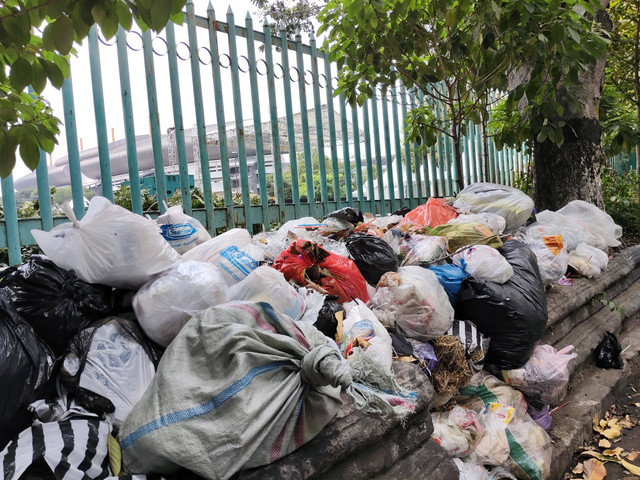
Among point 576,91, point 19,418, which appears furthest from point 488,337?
point 576,91

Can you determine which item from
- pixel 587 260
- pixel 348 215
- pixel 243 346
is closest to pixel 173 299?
pixel 243 346

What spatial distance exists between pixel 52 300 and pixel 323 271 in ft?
4.16

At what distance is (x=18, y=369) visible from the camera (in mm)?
1384

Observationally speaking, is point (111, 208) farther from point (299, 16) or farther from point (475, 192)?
point (299, 16)

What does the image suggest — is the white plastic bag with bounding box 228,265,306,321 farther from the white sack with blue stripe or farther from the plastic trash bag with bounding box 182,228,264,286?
the white sack with blue stripe

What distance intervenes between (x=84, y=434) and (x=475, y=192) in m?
3.71

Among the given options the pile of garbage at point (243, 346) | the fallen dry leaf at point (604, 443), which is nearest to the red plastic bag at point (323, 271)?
the pile of garbage at point (243, 346)

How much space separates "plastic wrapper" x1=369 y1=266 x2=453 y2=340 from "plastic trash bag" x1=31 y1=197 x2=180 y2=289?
3.65 feet

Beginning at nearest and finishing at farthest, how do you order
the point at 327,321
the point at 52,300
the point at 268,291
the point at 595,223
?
1. the point at 52,300
2. the point at 268,291
3. the point at 327,321
4. the point at 595,223

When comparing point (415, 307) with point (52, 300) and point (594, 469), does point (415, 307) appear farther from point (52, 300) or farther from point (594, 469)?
point (52, 300)

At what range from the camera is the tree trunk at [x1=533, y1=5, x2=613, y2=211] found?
5152 millimetres

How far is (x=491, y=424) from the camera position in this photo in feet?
7.18

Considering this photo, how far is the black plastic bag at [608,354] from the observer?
331 cm

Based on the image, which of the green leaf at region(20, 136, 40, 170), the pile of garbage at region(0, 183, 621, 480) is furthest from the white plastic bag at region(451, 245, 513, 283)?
the green leaf at region(20, 136, 40, 170)
